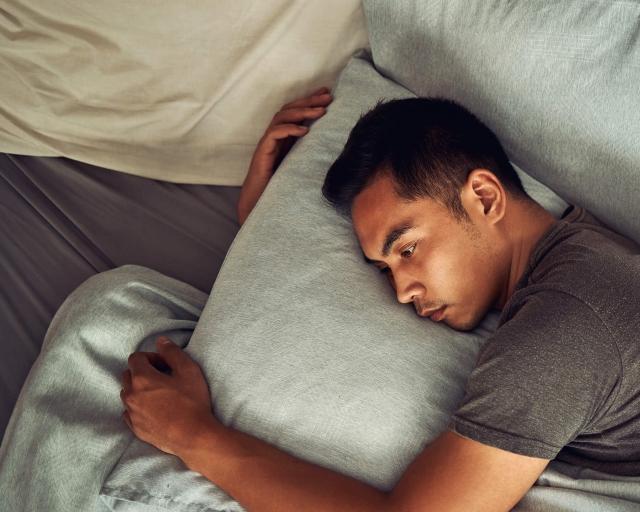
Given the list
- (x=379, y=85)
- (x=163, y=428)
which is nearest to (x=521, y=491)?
(x=163, y=428)

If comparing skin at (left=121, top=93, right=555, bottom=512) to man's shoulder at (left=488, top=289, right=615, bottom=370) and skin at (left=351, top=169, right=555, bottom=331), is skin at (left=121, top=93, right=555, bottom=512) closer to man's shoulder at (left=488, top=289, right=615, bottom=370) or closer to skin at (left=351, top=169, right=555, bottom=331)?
skin at (left=351, top=169, right=555, bottom=331)

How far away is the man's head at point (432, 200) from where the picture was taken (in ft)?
3.68

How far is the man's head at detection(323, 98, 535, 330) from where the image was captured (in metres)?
1.12

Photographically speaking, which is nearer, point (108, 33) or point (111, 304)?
point (111, 304)

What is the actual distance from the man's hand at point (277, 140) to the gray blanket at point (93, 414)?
0.89 feet

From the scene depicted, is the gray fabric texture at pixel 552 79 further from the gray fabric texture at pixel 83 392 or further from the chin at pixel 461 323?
the gray fabric texture at pixel 83 392

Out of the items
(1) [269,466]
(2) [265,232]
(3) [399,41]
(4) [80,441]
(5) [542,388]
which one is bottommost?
(4) [80,441]

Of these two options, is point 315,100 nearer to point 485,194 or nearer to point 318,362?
point 485,194

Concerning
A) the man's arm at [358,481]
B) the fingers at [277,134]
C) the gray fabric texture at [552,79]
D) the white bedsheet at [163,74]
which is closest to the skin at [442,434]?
the man's arm at [358,481]

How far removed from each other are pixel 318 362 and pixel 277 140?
0.53 m

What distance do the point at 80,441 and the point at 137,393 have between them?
4.1 inches

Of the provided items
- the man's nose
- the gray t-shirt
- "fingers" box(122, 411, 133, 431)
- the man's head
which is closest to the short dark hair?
the man's head

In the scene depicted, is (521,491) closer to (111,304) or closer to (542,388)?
(542,388)

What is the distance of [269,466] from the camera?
1016 mm
